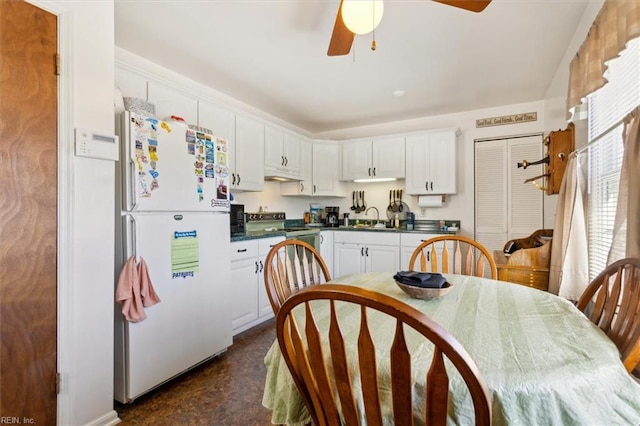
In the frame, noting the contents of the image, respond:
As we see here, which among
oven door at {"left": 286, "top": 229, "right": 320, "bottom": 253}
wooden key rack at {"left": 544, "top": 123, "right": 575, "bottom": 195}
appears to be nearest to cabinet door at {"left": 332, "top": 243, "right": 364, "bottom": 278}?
oven door at {"left": 286, "top": 229, "right": 320, "bottom": 253}

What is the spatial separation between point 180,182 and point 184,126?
389 millimetres

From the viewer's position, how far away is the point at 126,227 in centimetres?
174

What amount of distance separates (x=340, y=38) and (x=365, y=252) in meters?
2.68

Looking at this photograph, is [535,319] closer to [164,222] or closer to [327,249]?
[164,222]

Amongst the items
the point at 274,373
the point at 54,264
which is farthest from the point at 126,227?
the point at 274,373

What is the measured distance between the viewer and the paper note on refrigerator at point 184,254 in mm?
1954

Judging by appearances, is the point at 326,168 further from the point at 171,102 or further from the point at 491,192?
the point at 171,102

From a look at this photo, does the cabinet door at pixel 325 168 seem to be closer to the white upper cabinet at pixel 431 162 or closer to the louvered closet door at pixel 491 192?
the white upper cabinet at pixel 431 162

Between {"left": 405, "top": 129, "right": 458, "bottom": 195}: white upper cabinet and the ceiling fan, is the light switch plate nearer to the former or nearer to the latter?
the ceiling fan

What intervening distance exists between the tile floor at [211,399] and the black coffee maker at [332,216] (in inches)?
99.2

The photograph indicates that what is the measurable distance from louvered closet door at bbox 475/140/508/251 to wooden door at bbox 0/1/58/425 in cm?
405

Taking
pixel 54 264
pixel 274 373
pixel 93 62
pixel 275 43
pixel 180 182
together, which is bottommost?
pixel 274 373

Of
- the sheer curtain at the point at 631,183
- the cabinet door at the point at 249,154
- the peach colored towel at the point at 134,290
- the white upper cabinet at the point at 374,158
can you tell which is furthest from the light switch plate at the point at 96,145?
the white upper cabinet at the point at 374,158

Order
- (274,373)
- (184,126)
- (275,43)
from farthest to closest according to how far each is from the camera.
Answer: (275,43), (184,126), (274,373)
